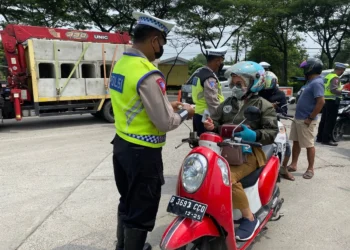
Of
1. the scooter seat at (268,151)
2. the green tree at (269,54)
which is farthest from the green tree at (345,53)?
the scooter seat at (268,151)

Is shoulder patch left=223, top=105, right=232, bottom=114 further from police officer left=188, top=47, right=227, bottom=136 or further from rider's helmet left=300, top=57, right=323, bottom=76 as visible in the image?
rider's helmet left=300, top=57, right=323, bottom=76

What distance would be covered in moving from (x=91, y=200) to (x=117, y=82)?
2.30 metres

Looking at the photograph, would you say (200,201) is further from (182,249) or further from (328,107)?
(328,107)

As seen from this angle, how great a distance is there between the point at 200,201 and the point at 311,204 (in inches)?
91.3

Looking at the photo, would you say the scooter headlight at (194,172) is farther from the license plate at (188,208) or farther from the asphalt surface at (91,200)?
the asphalt surface at (91,200)

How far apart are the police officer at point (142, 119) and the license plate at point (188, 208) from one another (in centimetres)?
18

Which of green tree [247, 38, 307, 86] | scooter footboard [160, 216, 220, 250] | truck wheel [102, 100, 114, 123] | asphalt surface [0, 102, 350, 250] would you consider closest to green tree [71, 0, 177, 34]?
→ green tree [247, 38, 307, 86]

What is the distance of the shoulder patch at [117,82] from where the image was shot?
224cm

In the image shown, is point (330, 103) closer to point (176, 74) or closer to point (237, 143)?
point (237, 143)

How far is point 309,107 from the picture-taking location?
15.8 feet

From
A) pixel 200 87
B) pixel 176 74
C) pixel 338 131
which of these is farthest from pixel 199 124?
pixel 176 74

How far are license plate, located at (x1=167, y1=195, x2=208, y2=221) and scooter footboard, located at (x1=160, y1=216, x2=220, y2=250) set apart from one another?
4 centimetres

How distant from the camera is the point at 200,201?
2.21 metres

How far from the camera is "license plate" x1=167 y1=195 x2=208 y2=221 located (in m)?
2.12
